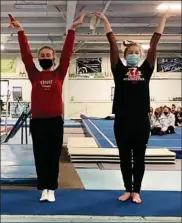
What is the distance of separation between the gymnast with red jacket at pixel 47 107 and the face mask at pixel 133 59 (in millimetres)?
536

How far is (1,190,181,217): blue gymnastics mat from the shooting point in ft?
11.3

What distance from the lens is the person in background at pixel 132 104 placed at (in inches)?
137

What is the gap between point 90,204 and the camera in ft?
12.1

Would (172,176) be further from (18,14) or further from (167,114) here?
(18,14)

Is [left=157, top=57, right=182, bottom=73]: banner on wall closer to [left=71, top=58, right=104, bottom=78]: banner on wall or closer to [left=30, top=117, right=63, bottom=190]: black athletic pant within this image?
[left=71, top=58, right=104, bottom=78]: banner on wall

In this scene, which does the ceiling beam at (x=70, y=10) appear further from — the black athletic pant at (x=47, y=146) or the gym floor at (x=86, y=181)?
the black athletic pant at (x=47, y=146)

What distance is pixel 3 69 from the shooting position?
20.9 metres

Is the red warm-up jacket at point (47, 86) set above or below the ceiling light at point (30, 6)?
below

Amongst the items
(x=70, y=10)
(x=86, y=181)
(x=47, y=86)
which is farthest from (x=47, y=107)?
(x=70, y=10)

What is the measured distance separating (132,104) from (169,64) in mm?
18225

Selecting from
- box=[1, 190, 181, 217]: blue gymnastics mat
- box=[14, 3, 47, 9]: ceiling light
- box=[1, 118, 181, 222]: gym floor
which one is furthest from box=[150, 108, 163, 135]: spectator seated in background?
box=[1, 190, 181, 217]: blue gymnastics mat

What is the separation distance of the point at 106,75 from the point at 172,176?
1550cm

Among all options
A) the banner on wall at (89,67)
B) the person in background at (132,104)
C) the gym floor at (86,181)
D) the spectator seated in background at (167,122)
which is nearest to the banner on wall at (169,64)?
the banner on wall at (89,67)

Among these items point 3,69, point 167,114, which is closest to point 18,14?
point 167,114
